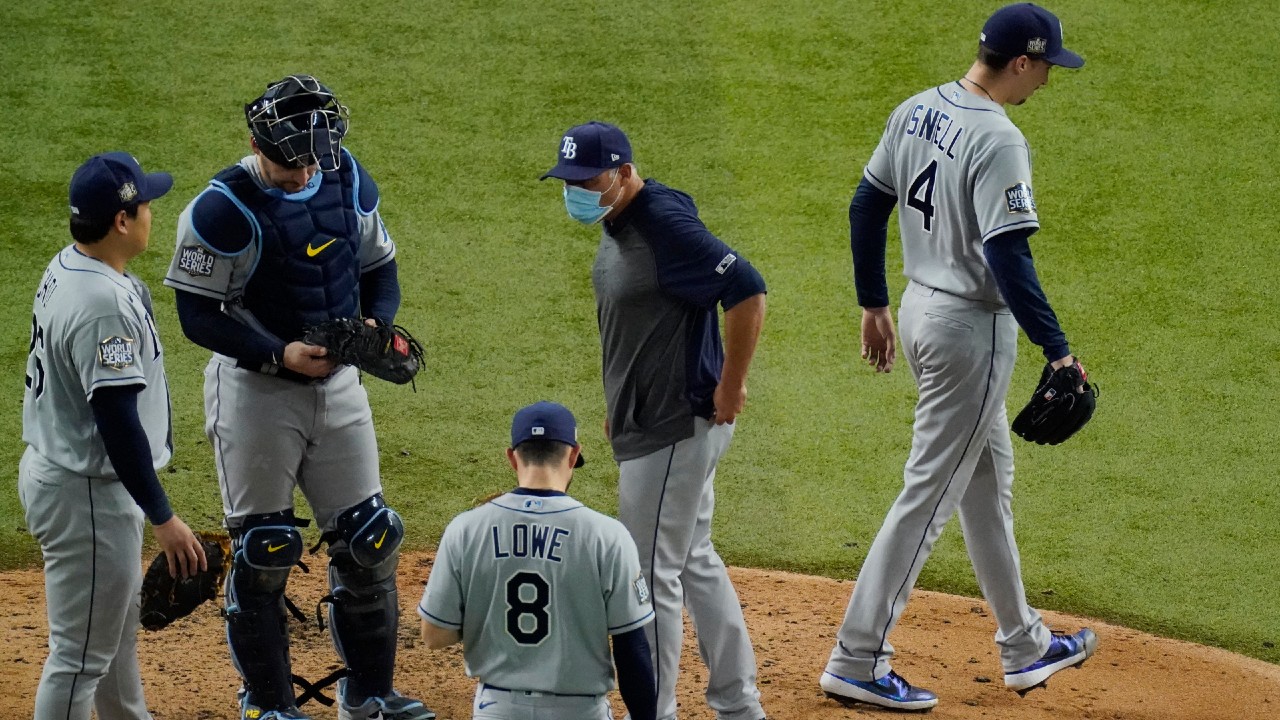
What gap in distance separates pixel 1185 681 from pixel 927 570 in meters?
1.14

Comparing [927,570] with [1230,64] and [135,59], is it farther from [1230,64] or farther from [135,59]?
[135,59]

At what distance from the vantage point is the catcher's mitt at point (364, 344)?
13.4 feet

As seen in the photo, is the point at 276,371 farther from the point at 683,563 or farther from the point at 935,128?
the point at 935,128

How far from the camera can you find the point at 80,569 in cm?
381

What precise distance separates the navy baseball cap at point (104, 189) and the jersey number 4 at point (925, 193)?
2087mm

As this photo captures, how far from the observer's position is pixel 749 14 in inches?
391

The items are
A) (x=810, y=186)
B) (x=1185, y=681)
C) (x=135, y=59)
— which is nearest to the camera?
(x=1185, y=681)

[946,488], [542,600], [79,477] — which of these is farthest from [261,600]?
[946,488]

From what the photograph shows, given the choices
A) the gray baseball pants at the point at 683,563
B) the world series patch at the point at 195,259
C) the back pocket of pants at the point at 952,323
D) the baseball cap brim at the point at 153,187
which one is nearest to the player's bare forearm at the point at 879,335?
the back pocket of pants at the point at 952,323

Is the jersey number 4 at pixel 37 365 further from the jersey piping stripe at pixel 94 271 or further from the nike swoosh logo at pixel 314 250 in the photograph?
the nike swoosh logo at pixel 314 250

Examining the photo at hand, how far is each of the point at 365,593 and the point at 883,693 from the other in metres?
1.48

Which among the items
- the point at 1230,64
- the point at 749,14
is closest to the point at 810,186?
the point at 749,14

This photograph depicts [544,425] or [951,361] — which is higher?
[951,361]

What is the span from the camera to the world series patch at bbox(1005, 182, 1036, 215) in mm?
4289
